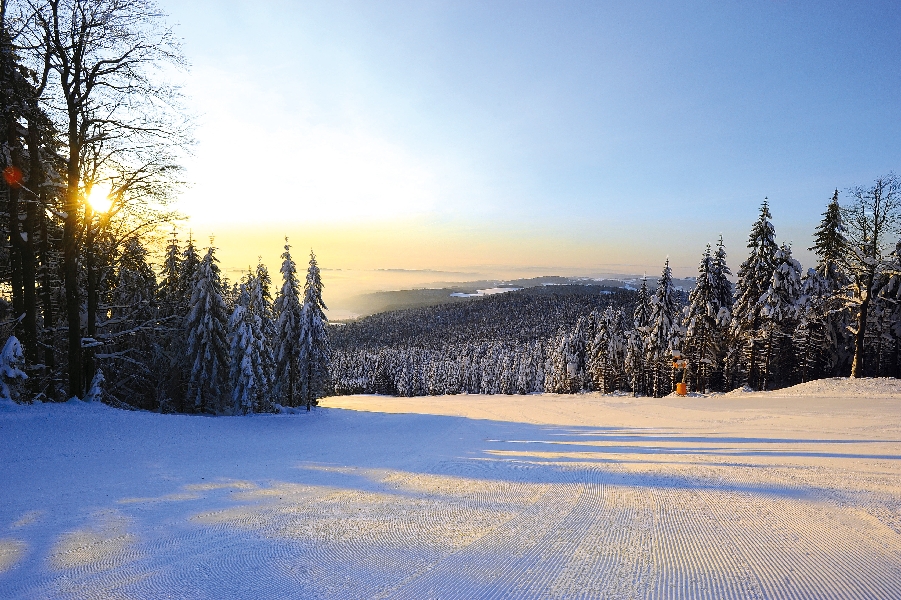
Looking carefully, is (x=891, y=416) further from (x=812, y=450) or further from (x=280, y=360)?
(x=280, y=360)

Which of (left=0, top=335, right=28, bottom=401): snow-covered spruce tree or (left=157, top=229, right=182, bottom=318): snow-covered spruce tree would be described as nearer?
(left=0, top=335, right=28, bottom=401): snow-covered spruce tree

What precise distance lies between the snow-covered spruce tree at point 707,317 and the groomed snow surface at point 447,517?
29.0 m

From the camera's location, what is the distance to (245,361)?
23359 mm

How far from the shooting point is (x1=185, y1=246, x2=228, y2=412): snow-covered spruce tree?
23688mm

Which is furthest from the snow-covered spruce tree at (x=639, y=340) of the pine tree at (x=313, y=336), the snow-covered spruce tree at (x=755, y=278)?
the pine tree at (x=313, y=336)

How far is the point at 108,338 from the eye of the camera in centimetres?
1308

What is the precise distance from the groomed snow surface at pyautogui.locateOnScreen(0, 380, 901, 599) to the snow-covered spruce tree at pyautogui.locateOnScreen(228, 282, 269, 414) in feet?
42.3

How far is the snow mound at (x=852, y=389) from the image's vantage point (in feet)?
59.3

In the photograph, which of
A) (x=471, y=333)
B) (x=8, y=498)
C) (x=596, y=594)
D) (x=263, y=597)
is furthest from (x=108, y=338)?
(x=471, y=333)

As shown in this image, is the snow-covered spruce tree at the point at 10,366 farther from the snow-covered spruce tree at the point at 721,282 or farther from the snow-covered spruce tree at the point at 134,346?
the snow-covered spruce tree at the point at 721,282

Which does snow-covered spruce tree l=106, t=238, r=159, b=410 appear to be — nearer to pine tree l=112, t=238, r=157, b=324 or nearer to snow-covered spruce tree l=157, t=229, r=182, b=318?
pine tree l=112, t=238, r=157, b=324

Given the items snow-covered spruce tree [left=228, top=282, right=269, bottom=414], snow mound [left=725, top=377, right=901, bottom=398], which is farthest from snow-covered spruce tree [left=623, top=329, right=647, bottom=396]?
snow-covered spruce tree [left=228, top=282, right=269, bottom=414]

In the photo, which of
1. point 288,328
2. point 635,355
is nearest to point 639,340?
point 635,355

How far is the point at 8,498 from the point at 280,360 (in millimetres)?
27012
